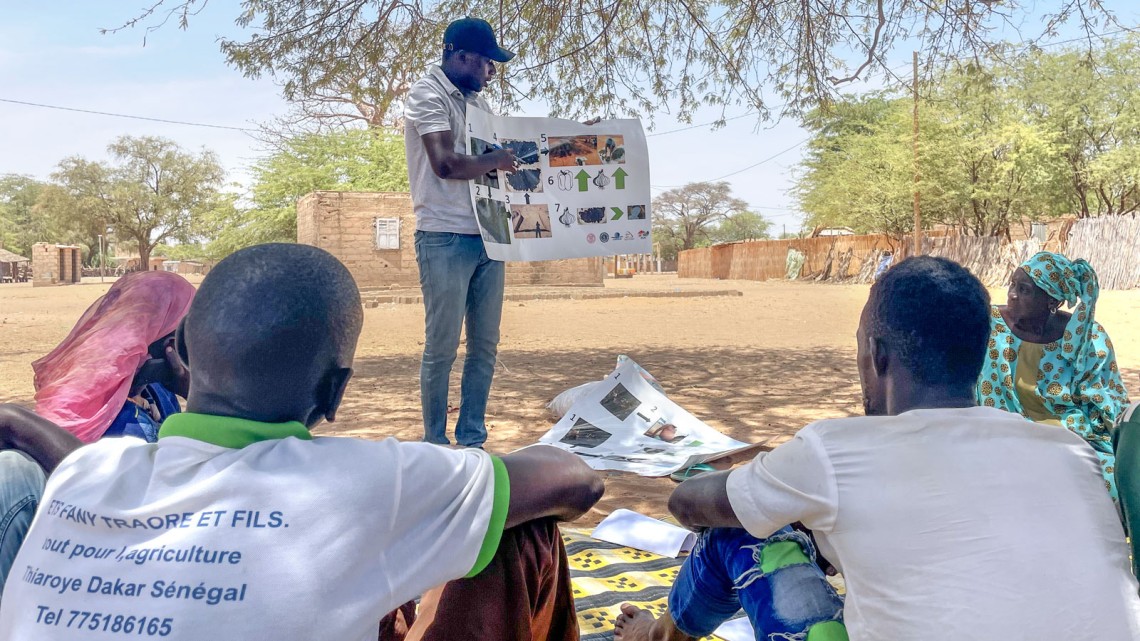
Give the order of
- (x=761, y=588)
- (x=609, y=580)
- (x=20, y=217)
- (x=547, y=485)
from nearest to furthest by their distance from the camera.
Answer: (x=547, y=485) → (x=761, y=588) → (x=609, y=580) → (x=20, y=217)

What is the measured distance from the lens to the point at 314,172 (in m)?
24.0

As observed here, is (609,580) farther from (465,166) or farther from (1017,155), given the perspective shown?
(1017,155)

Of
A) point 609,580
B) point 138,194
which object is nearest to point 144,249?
point 138,194

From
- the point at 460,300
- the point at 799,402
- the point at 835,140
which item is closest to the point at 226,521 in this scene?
the point at 460,300

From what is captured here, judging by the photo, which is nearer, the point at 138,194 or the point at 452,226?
the point at 452,226

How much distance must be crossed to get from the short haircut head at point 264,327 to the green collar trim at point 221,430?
4cm

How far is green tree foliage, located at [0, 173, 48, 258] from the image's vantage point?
187ft

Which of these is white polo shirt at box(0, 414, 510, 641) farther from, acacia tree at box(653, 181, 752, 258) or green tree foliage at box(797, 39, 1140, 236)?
acacia tree at box(653, 181, 752, 258)

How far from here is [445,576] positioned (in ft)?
3.60

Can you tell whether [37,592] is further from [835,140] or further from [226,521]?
[835,140]

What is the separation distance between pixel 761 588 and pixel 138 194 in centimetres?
4824

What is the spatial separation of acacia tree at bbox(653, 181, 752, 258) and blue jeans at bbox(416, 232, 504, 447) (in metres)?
65.7

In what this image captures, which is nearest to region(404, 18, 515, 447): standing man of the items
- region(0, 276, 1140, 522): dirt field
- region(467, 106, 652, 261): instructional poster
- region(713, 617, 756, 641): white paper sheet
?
region(467, 106, 652, 261): instructional poster

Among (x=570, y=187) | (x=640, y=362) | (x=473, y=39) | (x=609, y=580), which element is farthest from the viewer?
(x=640, y=362)
